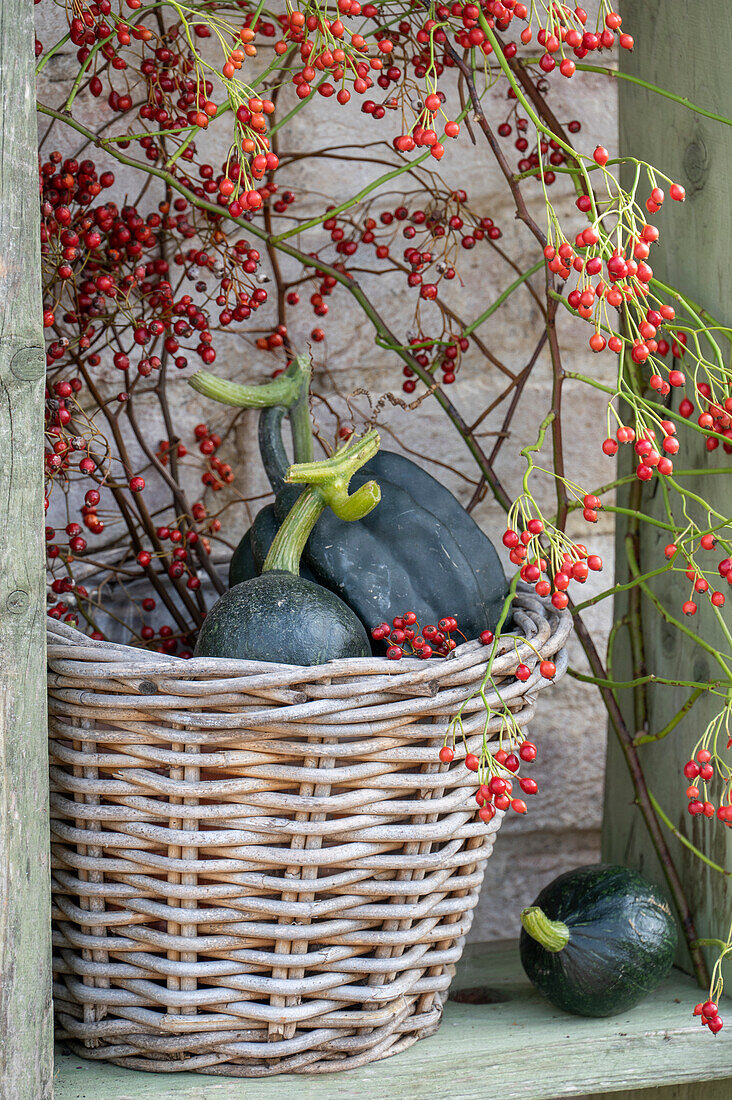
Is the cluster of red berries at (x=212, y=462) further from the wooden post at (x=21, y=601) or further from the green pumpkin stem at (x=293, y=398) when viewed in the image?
the wooden post at (x=21, y=601)

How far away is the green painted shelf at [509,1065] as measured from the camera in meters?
0.72

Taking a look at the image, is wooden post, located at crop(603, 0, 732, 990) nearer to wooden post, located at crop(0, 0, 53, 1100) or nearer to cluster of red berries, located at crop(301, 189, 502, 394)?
cluster of red berries, located at crop(301, 189, 502, 394)

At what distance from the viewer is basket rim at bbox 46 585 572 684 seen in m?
0.67

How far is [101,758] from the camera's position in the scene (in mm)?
705

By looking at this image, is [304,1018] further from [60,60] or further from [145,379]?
[60,60]

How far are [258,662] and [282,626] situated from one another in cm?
5

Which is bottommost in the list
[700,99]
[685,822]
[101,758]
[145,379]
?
[685,822]

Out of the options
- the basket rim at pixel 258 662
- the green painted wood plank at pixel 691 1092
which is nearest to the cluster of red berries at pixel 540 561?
the basket rim at pixel 258 662

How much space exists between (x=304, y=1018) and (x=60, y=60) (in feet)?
3.10

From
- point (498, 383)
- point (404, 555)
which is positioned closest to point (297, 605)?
point (404, 555)

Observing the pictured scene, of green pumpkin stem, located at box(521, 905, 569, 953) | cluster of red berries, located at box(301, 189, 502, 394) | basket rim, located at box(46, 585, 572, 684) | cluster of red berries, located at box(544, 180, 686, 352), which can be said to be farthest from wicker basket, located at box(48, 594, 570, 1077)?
cluster of red berries, located at box(301, 189, 502, 394)

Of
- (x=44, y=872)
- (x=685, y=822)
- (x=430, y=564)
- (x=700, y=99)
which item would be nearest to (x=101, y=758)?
(x=44, y=872)

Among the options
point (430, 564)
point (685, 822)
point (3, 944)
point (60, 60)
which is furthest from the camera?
point (60, 60)

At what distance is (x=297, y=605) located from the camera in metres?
0.74
